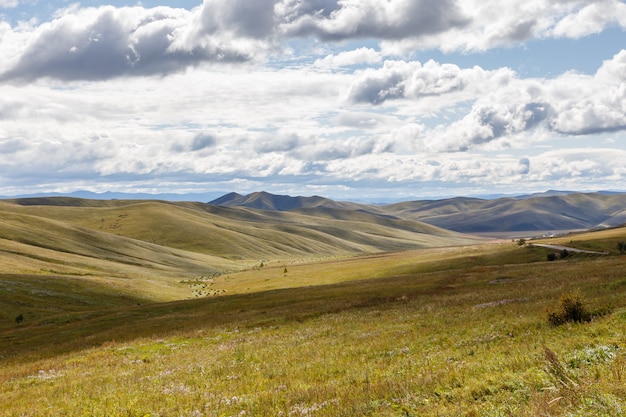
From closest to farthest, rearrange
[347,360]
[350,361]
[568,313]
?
[350,361] → [347,360] → [568,313]

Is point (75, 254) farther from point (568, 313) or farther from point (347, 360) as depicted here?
point (568, 313)

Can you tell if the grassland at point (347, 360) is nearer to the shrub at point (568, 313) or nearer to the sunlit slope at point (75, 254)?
the shrub at point (568, 313)

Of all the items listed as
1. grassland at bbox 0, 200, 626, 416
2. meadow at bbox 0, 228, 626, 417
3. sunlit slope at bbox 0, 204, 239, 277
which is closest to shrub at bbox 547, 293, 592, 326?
grassland at bbox 0, 200, 626, 416

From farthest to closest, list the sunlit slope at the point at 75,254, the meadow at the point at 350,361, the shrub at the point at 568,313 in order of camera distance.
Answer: the sunlit slope at the point at 75,254
the shrub at the point at 568,313
the meadow at the point at 350,361

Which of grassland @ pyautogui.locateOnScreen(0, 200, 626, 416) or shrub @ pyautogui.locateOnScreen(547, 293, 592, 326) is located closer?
grassland @ pyautogui.locateOnScreen(0, 200, 626, 416)

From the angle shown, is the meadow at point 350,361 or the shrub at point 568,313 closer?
the meadow at point 350,361

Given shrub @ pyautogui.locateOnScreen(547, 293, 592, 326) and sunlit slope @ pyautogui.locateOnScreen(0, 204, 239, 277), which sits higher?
shrub @ pyautogui.locateOnScreen(547, 293, 592, 326)

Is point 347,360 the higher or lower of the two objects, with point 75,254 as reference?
higher

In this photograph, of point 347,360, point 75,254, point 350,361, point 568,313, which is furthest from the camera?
point 75,254

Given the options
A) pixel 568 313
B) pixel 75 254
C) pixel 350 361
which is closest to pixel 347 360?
pixel 350 361

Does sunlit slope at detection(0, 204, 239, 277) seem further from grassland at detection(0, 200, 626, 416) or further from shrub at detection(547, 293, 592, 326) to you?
shrub at detection(547, 293, 592, 326)

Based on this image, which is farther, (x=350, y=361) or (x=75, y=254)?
(x=75, y=254)

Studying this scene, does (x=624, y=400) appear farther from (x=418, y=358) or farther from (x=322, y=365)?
(x=322, y=365)

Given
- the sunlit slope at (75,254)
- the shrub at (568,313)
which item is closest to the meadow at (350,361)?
the shrub at (568,313)
